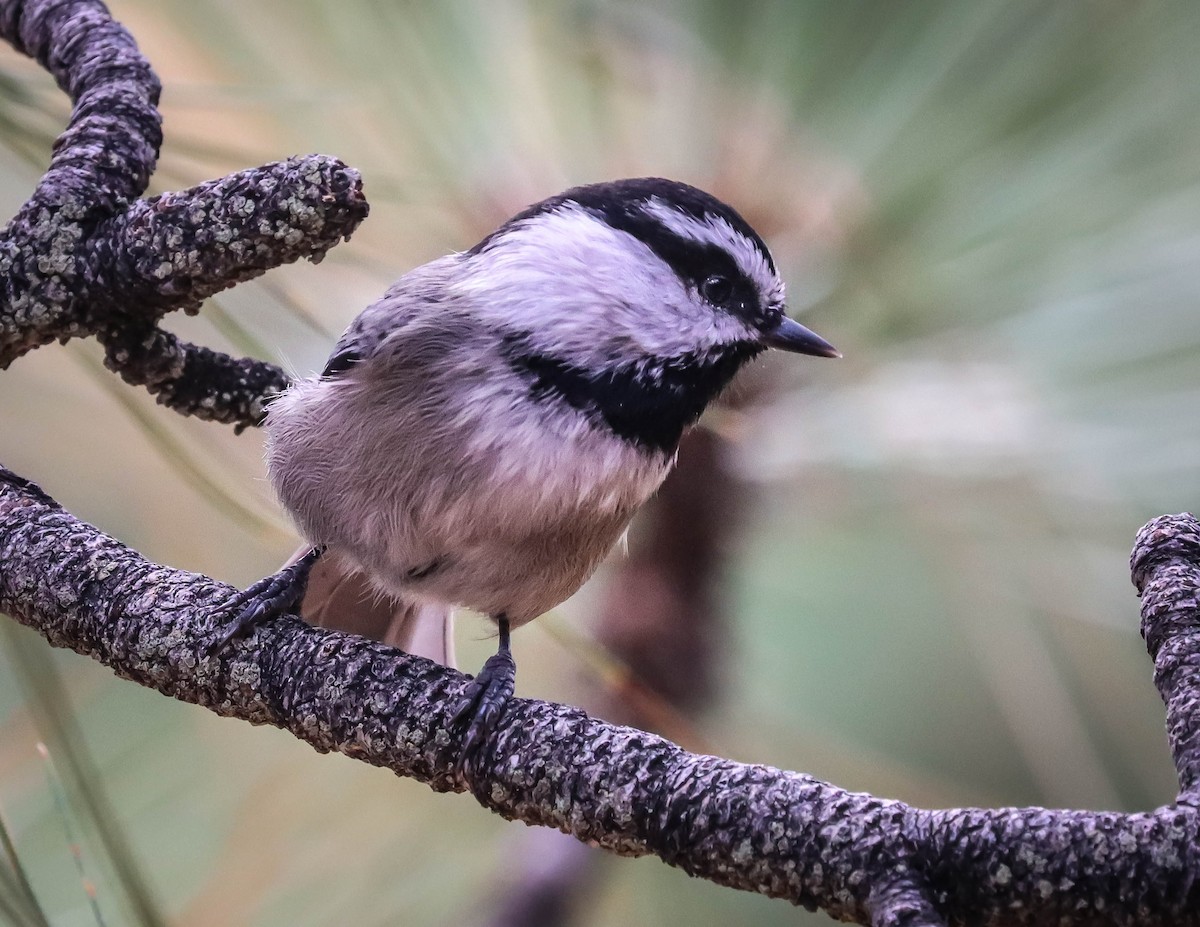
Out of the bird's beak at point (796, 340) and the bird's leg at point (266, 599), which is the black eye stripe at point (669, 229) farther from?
the bird's leg at point (266, 599)

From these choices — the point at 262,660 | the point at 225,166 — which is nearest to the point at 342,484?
the point at 262,660

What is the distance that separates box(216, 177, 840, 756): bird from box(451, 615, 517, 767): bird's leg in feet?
0.11

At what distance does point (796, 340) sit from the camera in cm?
67

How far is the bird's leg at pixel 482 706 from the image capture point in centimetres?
49

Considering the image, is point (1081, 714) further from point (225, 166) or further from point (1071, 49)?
point (225, 166)

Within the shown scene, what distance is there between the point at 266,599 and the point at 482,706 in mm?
183

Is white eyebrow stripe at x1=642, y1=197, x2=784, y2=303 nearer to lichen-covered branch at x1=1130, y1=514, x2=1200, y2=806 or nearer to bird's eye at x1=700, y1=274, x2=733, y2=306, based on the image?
bird's eye at x1=700, y1=274, x2=733, y2=306

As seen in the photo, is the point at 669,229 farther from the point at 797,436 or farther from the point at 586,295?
the point at 797,436

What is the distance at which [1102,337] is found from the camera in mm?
698

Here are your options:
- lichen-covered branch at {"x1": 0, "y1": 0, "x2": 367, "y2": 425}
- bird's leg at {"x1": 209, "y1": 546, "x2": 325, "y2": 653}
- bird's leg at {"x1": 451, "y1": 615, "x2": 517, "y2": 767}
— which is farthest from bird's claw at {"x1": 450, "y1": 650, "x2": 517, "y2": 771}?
lichen-covered branch at {"x1": 0, "y1": 0, "x2": 367, "y2": 425}

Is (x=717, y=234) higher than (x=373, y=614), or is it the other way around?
(x=717, y=234)

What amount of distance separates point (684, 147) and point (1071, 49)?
243 mm

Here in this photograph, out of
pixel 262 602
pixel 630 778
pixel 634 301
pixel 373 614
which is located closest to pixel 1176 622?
pixel 630 778

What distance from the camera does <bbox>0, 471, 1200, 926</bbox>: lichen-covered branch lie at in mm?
361
